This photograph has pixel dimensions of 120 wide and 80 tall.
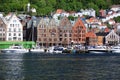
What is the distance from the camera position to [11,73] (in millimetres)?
60281

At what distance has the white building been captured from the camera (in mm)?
138750

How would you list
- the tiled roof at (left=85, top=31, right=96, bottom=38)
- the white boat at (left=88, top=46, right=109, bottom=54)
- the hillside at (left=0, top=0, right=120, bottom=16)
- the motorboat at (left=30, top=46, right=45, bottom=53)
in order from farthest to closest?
the hillside at (left=0, top=0, right=120, bottom=16)
the tiled roof at (left=85, top=31, right=96, bottom=38)
the motorboat at (left=30, top=46, right=45, bottom=53)
the white boat at (left=88, top=46, right=109, bottom=54)

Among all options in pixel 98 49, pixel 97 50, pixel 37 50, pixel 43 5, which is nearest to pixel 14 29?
pixel 37 50

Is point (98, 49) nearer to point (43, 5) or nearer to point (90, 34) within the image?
point (90, 34)

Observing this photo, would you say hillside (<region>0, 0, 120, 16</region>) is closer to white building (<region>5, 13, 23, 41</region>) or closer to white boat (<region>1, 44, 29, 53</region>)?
white building (<region>5, 13, 23, 41</region>)

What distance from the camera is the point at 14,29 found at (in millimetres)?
139375

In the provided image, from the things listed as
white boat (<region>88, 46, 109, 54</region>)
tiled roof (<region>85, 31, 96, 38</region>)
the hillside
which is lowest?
white boat (<region>88, 46, 109, 54</region>)

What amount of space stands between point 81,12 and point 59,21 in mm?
46191

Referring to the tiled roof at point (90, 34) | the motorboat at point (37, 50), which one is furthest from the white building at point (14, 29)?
the tiled roof at point (90, 34)

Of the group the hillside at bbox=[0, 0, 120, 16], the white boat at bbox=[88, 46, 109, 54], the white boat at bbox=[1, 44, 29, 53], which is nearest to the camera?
the white boat at bbox=[1, 44, 29, 53]

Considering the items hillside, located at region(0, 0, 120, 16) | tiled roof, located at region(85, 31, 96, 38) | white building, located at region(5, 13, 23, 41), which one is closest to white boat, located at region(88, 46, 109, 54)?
tiled roof, located at region(85, 31, 96, 38)

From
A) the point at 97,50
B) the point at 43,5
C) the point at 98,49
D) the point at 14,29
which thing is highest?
the point at 43,5

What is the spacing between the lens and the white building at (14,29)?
138750mm

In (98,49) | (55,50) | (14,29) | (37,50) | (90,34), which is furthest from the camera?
(90,34)
